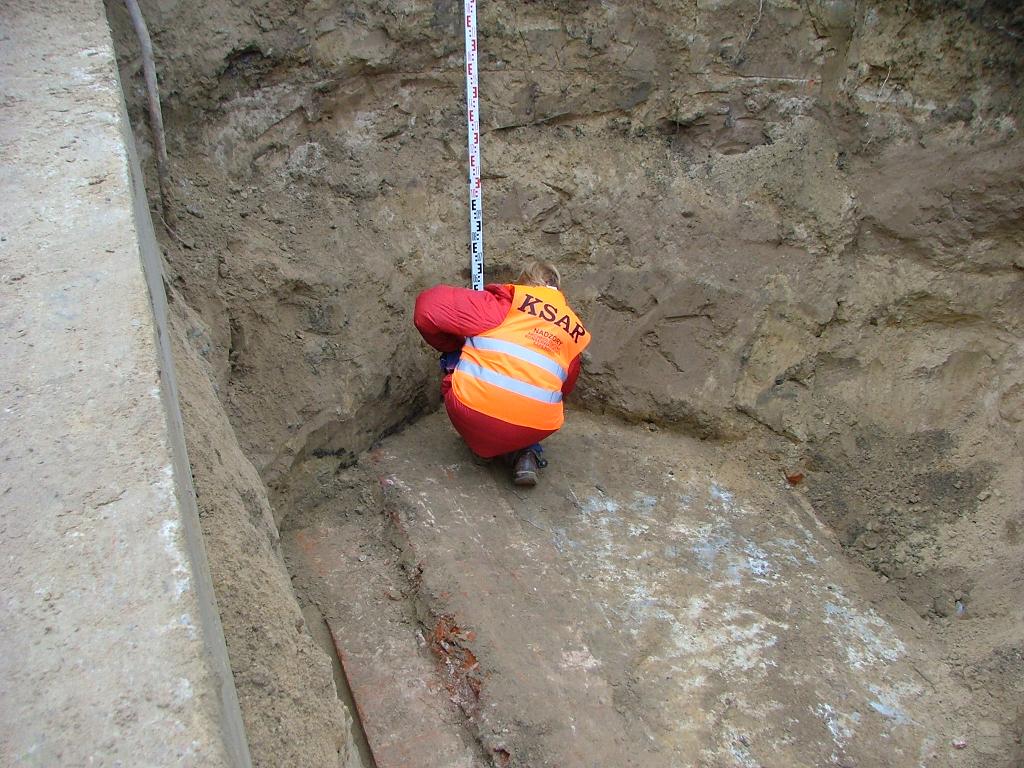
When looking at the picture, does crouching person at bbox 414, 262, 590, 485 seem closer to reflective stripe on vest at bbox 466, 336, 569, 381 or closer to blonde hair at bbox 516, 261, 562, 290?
reflective stripe on vest at bbox 466, 336, 569, 381

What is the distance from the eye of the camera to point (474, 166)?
Answer: 3912mm

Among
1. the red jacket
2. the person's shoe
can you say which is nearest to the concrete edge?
the red jacket

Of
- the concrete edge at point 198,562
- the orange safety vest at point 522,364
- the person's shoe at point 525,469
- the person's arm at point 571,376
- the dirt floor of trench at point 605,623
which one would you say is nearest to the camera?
the concrete edge at point 198,562

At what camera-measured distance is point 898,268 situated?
4027mm

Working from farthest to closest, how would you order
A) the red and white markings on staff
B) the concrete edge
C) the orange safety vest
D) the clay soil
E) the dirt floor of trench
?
the red and white markings on staff < the orange safety vest < the clay soil < the dirt floor of trench < the concrete edge

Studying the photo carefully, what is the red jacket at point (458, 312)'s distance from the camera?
3.35 metres

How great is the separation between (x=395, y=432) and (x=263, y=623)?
1985mm

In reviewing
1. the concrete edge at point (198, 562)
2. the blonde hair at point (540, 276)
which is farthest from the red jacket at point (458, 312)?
the concrete edge at point (198, 562)

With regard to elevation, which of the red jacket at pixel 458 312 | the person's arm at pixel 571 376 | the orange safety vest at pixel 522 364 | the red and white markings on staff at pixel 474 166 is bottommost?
the person's arm at pixel 571 376

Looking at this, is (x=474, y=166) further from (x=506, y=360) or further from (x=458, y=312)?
(x=506, y=360)

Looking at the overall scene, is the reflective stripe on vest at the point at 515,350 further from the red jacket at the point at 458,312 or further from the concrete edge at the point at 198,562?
the concrete edge at the point at 198,562

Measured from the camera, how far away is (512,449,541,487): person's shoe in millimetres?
3420

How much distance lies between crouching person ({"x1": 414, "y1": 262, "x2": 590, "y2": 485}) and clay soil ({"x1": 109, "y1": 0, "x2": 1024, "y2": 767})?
23 cm

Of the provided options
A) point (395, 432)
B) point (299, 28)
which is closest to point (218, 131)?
point (299, 28)
